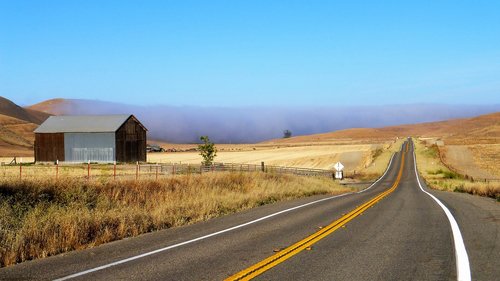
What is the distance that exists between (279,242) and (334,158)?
101 metres

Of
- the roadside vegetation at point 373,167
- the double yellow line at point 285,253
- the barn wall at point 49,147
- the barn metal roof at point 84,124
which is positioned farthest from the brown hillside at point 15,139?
the double yellow line at point 285,253

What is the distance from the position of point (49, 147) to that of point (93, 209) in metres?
64.2

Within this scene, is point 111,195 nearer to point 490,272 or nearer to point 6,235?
point 6,235

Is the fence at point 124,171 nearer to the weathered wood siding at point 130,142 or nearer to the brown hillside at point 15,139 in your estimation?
the weathered wood siding at point 130,142

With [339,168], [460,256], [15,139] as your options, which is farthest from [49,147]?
[15,139]

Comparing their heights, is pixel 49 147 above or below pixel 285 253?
above


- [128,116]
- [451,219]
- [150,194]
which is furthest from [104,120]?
[451,219]

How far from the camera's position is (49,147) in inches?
2936

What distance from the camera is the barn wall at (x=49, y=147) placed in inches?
2908

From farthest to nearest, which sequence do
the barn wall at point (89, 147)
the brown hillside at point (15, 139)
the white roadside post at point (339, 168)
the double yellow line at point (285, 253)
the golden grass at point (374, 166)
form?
the brown hillside at point (15, 139)
the golden grass at point (374, 166)
the barn wall at point (89, 147)
the white roadside post at point (339, 168)
the double yellow line at point (285, 253)

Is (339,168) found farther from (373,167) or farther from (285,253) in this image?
(285,253)

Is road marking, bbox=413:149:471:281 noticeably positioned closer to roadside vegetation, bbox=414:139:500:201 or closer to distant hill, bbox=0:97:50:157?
roadside vegetation, bbox=414:139:500:201

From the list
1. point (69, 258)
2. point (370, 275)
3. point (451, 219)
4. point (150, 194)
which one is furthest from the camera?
Result: point (150, 194)

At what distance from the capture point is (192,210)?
55.2 ft
